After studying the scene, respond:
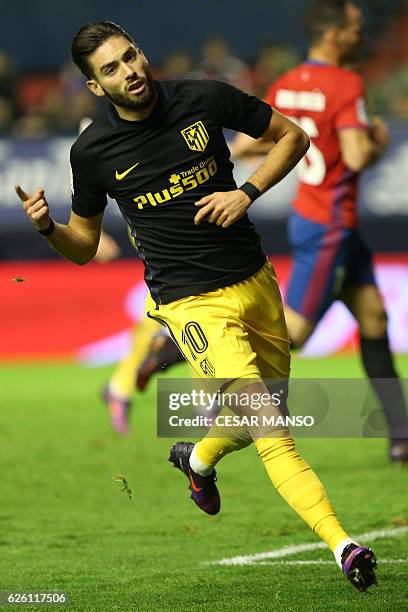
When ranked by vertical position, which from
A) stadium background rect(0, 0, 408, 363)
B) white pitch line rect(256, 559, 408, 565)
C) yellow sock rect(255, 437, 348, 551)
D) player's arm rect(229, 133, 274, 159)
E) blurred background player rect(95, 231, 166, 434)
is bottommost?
stadium background rect(0, 0, 408, 363)

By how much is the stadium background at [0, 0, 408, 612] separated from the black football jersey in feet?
4.50

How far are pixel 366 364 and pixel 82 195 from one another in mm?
3369

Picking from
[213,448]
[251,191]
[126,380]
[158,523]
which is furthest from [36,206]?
[126,380]

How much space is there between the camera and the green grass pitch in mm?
5559

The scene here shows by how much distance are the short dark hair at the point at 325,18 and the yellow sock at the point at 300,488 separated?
423 centimetres

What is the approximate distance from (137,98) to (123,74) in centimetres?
12

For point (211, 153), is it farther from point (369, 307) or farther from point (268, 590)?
point (369, 307)

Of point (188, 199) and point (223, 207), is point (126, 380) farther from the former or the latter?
point (223, 207)

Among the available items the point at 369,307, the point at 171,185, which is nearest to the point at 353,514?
the point at 369,307

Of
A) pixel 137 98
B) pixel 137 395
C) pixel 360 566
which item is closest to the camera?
pixel 360 566

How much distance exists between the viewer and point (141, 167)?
18.7ft

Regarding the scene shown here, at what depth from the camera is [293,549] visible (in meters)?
6.50

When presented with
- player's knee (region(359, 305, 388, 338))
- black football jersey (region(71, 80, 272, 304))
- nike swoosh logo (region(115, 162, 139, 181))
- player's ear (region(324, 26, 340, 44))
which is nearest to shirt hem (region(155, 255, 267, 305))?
black football jersey (region(71, 80, 272, 304))

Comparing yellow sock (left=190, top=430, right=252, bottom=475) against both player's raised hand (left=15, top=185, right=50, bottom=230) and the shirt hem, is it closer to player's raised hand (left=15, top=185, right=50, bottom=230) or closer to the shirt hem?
the shirt hem
